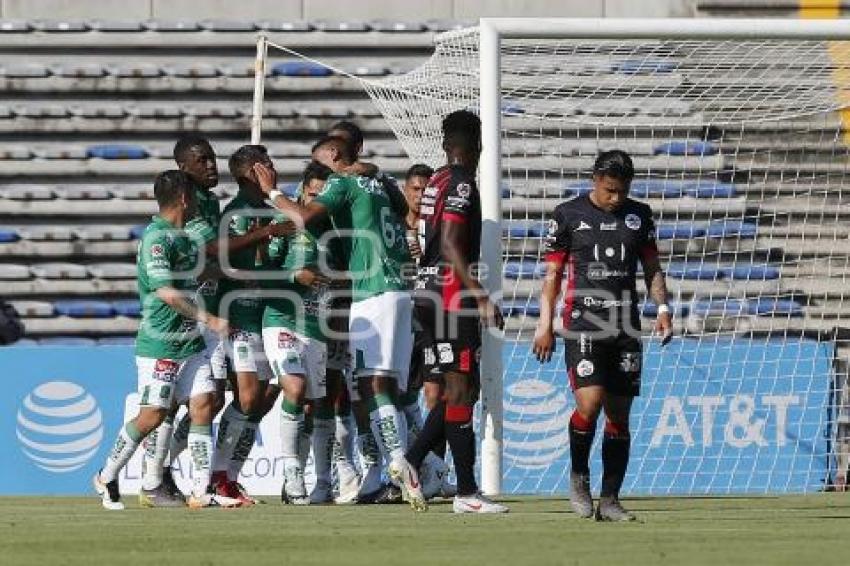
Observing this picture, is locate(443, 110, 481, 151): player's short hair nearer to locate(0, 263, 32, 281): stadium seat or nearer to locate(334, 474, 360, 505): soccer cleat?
locate(334, 474, 360, 505): soccer cleat

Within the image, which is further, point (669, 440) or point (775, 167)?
point (775, 167)

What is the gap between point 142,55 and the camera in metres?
20.0

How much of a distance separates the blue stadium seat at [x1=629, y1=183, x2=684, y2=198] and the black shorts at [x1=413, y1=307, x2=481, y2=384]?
5810 millimetres

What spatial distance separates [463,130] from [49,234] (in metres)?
8.99

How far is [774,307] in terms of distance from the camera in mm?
15383

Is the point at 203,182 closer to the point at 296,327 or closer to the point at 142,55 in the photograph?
the point at 296,327

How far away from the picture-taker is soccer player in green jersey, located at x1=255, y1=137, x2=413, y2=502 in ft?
36.1

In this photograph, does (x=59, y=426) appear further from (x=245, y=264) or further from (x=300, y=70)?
(x=300, y=70)

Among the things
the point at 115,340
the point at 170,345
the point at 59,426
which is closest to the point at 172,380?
the point at 170,345

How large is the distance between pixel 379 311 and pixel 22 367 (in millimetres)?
4385

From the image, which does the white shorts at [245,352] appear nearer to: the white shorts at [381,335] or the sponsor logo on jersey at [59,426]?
the white shorts at [381,335]

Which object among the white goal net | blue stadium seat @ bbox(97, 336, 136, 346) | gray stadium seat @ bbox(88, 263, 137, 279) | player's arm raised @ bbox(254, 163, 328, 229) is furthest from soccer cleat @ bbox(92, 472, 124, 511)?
gray stadium seat @ bbox(88, 263, 137, 279)

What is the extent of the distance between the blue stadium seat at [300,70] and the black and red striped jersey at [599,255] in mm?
9839

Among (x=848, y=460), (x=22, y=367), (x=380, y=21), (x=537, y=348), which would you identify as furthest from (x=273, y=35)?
(x=537, y=348)
